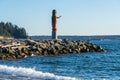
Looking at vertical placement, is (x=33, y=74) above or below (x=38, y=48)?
below

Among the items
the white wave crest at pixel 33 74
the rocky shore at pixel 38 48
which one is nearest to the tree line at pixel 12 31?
the rocky shore at pixel 38 48

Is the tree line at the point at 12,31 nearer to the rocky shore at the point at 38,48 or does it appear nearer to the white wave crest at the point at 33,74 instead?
the rocky shore at the point at 38,48

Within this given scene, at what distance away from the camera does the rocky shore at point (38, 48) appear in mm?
42625

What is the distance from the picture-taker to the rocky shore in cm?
4262

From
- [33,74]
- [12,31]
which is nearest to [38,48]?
[33,74]

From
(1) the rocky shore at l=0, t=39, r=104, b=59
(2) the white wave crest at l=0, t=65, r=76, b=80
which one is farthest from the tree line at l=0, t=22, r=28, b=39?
(2) the white wave crest at l=0, t=65, r=76, b=80

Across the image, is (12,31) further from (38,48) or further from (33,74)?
(33,74)

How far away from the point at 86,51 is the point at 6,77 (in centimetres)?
3326

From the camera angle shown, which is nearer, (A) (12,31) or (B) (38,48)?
(B) (38,48)

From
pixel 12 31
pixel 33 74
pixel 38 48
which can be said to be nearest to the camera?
pixel 33 74

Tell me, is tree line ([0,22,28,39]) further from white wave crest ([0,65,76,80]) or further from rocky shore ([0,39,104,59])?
white wave crest ([0,65,76,80])

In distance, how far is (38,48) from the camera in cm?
4788

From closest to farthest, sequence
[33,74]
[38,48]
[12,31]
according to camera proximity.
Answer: [33,74]
[38,48]
[12,31]

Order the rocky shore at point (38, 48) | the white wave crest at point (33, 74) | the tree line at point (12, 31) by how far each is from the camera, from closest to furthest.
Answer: the white wave crest at point (33, 74), the rocky shore at point (38, 48), the tree line at point (12, 31)
